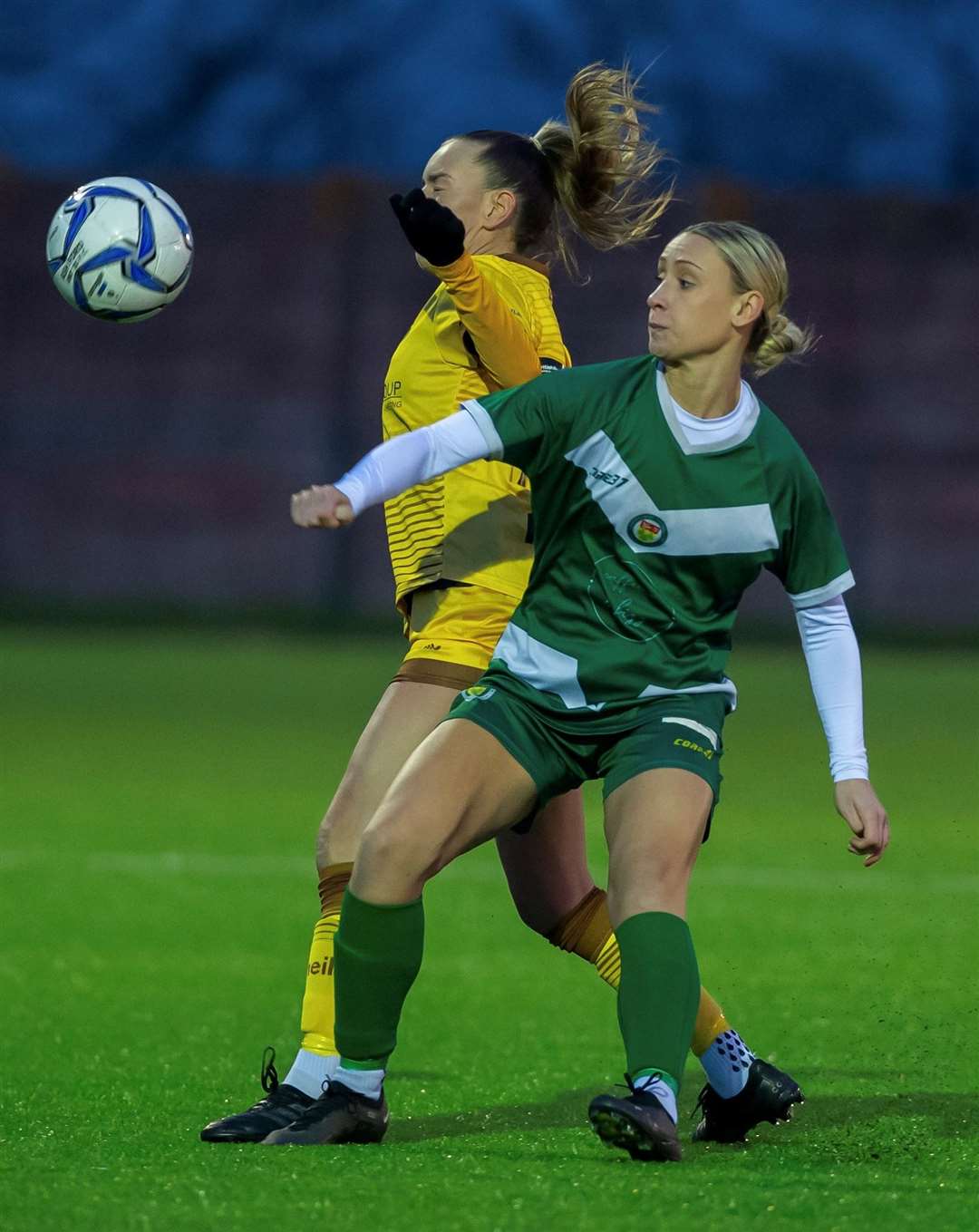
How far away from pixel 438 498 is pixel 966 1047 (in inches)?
79.1

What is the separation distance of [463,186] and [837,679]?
1506 millimetres

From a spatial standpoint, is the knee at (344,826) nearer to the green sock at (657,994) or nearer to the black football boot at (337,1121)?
the black football boot at (337,1121)

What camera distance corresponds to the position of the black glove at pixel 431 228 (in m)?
4.79

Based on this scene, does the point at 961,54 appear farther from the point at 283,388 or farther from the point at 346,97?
the point at 283,388

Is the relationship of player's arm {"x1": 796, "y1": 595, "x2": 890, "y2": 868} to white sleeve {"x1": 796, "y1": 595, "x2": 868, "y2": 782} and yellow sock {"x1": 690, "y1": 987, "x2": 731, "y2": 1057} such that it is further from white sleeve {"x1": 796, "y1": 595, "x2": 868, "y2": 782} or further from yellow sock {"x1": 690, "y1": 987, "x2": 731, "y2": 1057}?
yellow sock {"x1": 690, "y1": 987, "x2": 731, "y2": 1057}

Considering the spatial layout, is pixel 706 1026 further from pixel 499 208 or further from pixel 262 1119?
pixel 499 208

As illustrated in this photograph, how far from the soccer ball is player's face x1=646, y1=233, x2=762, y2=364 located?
1653 millimetres

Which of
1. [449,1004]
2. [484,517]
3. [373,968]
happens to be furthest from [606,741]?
[449,1004]

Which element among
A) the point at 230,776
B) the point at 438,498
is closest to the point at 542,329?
the point at 438,498

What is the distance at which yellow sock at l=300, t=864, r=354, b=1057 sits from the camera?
16.2 ft

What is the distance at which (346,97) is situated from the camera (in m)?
28.8

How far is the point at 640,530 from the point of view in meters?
4.65

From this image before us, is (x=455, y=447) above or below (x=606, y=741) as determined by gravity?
above

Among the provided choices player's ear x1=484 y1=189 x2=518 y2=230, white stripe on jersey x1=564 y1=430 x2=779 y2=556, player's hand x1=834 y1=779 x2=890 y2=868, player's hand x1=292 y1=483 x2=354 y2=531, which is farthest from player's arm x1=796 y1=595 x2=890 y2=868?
player's ear x1=484 y1=189 x2=518 y2=230
